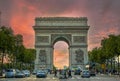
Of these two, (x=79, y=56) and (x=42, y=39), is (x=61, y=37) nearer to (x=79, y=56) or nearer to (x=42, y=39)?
(x=42, y=39)

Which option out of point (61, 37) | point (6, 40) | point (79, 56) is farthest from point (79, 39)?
point (6, 40)

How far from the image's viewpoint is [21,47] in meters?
123

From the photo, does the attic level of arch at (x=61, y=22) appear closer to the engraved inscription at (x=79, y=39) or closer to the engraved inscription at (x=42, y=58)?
the engraved inscription at (x=79, y=39)

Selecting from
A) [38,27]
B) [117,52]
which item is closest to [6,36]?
[117,52]

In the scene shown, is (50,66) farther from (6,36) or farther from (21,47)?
(6,36)

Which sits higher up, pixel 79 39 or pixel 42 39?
pixel 42 39

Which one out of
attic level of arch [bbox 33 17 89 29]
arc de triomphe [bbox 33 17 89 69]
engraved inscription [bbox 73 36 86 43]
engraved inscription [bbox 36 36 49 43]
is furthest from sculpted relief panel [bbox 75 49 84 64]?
engraved inscription [bbox 36 36 49 43]

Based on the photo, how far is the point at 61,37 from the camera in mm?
156500

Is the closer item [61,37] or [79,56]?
[79,56]

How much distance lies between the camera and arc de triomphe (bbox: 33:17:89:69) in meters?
154

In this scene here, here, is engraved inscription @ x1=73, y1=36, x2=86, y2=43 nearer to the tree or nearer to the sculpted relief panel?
the sculpted relief panel

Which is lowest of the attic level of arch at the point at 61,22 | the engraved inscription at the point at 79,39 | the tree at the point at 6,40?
the tree at the point at 6,40

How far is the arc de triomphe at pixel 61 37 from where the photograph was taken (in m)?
154

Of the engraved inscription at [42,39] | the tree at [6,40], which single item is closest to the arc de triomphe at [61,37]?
the engraved inscription at [42,39]
